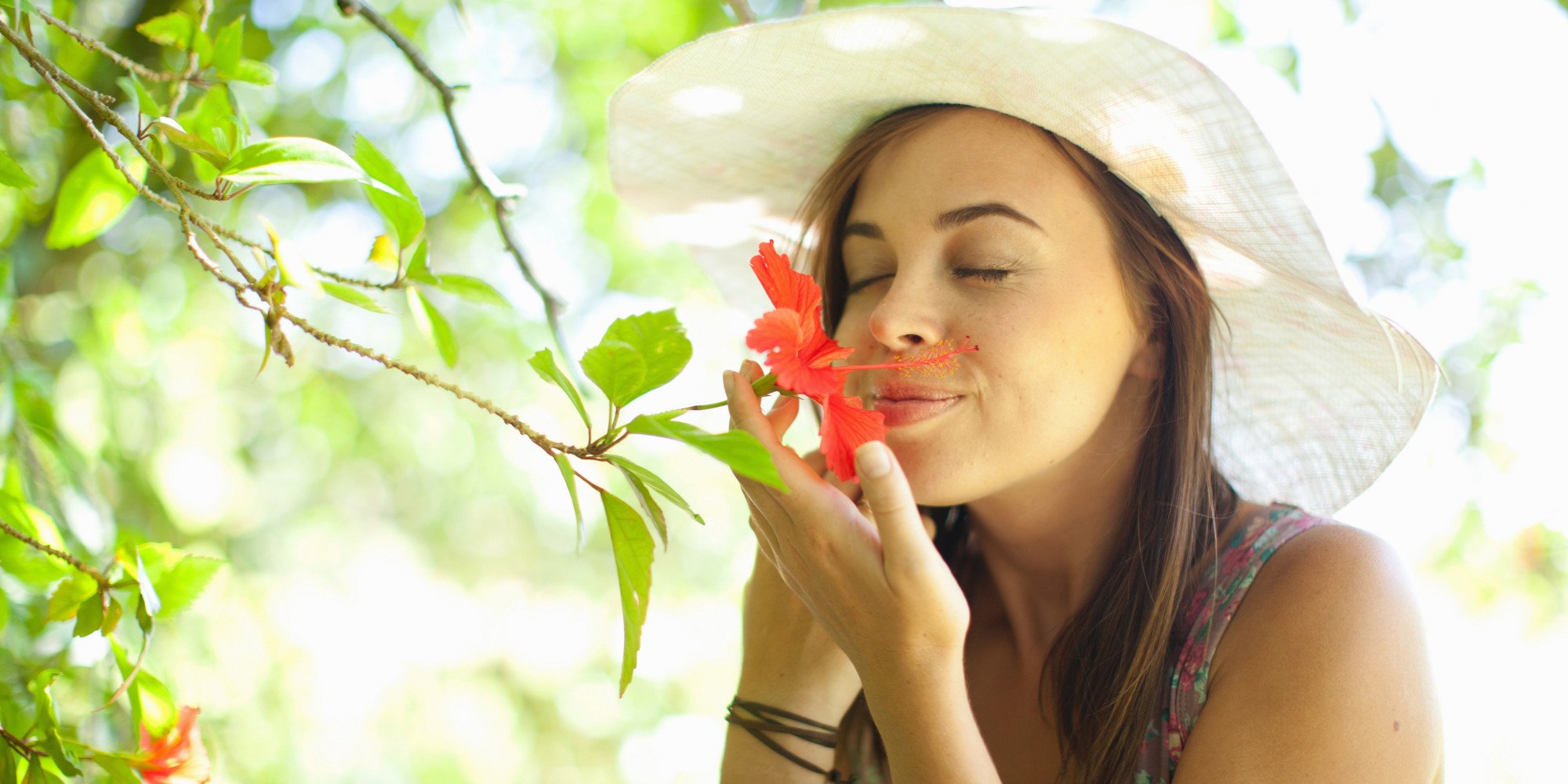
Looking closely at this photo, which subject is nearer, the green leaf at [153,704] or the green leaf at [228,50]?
the green leaf at [153,704]

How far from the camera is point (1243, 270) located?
117cm

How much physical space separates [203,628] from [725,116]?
1521mm

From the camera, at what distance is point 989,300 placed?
103cm

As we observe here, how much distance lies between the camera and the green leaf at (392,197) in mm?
745

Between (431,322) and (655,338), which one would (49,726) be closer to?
(431,322)

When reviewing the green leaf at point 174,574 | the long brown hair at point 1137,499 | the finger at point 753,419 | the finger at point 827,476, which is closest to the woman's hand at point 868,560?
the finger at point 753,419

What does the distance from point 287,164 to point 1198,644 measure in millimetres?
1007

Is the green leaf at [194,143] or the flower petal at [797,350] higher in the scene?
the green leaf at [194,143]

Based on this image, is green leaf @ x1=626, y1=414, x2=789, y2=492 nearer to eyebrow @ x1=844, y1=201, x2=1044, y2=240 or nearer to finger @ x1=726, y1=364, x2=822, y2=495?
finger @ x1=726, y1=364, x2=822, y2=495

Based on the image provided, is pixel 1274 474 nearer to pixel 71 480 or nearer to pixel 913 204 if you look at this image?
pixel 913 204

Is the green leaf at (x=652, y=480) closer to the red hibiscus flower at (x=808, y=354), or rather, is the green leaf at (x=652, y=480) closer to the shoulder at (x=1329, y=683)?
the red hibiscus flower at (x=808, y=354)

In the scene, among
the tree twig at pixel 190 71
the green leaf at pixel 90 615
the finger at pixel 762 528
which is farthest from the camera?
the finger at pixel 762 528

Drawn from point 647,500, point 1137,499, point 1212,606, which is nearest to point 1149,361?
point 1137,499

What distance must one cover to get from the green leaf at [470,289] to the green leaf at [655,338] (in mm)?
237
